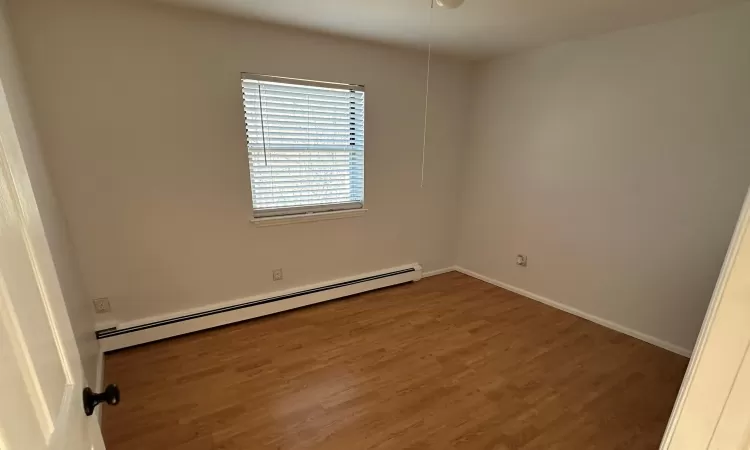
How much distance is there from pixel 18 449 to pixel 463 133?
12.7 ft

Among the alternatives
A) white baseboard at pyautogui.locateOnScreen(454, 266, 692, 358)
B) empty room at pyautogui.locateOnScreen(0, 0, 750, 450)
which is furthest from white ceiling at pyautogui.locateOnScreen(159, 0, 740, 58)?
white baseboard at pyautogui.locateOnScreen(454, 266, 692, 358)

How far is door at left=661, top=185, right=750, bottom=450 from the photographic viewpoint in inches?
21.9

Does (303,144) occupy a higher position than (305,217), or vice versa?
(303,144)

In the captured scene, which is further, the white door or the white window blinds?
the white window blinds

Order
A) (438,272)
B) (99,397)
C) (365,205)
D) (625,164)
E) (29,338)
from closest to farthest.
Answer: (29,338), (99,397), (625,164), (365,205), (438,272)

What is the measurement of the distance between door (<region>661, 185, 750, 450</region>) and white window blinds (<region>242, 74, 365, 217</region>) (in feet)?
8.87

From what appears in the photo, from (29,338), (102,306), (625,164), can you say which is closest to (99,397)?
(29,338)

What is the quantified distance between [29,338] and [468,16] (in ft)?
8.63

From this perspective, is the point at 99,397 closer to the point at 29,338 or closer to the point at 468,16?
the point at 29,338

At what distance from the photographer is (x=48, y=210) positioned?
1671 mm

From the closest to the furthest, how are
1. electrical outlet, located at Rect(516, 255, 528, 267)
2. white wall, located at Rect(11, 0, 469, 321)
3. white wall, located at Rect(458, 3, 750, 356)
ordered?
white wall, located at Rect(11, 0, 469, 321)
white wall, located at Rect(458, 3, 750, 356)
electrical outlet, located at Rect(516, 255, 528, 267)

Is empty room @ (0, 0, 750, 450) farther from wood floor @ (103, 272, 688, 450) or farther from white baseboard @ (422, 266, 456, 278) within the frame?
white baseboard @ (422, 266, 456, 278)

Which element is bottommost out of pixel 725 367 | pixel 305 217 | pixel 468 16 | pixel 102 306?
pixel 102 306

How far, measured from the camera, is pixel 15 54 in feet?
5.86
